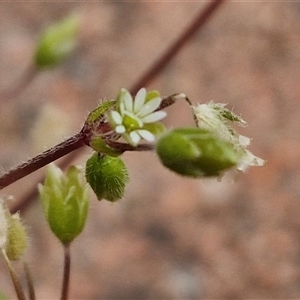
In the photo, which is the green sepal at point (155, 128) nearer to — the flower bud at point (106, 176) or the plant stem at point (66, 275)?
the flower bud at point (106, 176)

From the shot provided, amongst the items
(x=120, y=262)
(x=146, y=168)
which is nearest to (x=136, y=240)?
(x=120, y=262)

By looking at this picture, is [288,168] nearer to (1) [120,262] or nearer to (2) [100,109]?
(1) [120,262]

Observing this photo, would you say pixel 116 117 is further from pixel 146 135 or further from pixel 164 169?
pixel 164 169

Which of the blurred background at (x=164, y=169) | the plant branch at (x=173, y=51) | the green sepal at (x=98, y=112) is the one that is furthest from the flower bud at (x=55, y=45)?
the green sepal at (x=98, y=112)

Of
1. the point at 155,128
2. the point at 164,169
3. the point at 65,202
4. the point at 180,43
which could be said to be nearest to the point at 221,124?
the point at 155,128

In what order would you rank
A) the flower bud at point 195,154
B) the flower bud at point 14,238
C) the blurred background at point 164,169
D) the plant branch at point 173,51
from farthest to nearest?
the blurred background at point 164,169, the plant branch at point 173,51, the flower bud at point 14,238, the flower bud at point 195,154

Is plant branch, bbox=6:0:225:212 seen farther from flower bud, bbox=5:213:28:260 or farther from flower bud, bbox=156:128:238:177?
flower bud, bbox=156:128:238:177
